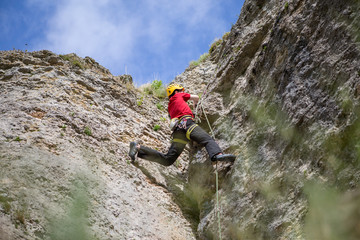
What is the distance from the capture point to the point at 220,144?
6.24 m

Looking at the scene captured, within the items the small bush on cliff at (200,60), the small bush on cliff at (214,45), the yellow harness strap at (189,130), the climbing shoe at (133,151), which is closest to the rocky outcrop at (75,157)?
the climbing shoe at (133,151)

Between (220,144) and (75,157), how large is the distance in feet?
9.27

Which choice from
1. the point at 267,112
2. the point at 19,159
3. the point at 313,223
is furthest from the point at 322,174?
the point at 19,159

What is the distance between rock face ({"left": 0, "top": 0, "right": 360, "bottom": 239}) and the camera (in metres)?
3.76

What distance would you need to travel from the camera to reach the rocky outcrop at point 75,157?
3.92 m

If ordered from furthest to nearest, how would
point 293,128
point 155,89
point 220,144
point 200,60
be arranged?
point 200,60
point 155,89
point 220,144
point 293,128

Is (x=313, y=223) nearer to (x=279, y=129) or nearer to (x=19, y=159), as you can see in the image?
(x=279, y=129)

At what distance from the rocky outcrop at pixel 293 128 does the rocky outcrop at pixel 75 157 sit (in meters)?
1.29

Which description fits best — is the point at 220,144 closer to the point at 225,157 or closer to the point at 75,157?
the point at 225,157

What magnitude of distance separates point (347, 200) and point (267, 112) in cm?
440

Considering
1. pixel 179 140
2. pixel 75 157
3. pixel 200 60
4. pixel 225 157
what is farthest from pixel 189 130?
pixel 200 60

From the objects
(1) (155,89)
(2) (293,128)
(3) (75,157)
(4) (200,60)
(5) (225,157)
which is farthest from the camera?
(4) (200,60)

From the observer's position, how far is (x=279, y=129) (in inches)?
191

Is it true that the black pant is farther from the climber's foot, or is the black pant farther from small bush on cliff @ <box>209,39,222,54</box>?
small bush on cliff @ <box>209,39,222,54</box>
